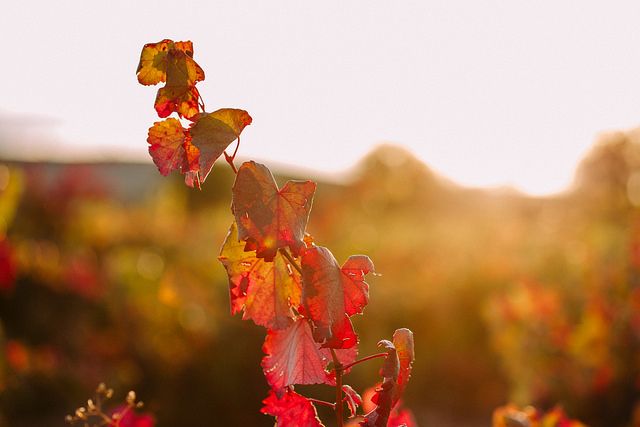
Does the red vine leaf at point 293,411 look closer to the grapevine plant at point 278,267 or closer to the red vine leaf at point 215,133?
the grapevine plant at point 278,267

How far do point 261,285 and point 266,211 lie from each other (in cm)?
12

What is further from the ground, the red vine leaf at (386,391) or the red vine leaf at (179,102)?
the red vine leaf at (179,102)

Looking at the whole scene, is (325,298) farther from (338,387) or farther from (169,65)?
(169,65)

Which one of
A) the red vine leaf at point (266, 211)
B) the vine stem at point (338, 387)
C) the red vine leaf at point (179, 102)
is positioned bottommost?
the vine stem at point (338, 387)

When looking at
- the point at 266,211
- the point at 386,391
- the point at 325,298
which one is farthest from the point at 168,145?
the point at 386,391

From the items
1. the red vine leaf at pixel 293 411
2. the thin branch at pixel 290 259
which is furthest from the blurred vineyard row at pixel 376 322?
the thin branch at pixel 290 259

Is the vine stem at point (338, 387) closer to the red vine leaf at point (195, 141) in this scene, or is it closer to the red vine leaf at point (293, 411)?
the red vine leaf at point (293, 411)

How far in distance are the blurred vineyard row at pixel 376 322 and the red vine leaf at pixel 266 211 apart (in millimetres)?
2704

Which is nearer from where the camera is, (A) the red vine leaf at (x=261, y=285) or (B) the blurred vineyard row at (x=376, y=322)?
(A) the red vine leaf at (x=261, y=285)

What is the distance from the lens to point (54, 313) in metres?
6.99

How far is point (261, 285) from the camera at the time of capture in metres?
0.87

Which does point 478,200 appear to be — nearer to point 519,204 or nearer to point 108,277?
point 519,204

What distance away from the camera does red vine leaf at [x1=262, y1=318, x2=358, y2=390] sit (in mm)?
844

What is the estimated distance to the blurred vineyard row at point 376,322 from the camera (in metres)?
4.06
